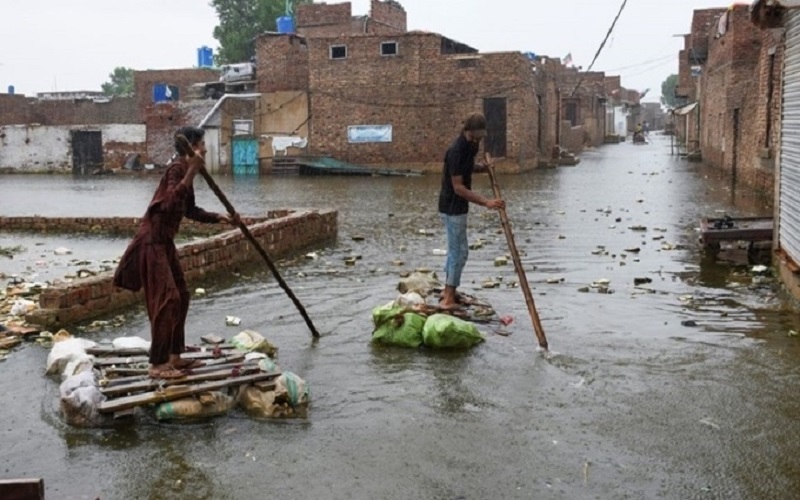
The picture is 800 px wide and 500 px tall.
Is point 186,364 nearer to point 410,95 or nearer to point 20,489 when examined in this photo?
point 20,489

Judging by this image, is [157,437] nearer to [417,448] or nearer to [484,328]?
[417,448]

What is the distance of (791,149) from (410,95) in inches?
969

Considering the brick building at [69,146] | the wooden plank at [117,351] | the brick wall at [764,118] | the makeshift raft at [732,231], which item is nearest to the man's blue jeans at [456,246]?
the wooden plank at [117,351]

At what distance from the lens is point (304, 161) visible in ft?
109

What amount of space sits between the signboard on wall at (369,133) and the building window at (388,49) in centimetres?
287

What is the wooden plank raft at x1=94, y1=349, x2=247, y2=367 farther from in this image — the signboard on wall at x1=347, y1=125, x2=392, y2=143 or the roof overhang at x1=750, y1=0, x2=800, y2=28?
the signboard on wall at x1=347, y1=125, x2=392, y2=143

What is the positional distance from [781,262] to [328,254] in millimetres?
5934

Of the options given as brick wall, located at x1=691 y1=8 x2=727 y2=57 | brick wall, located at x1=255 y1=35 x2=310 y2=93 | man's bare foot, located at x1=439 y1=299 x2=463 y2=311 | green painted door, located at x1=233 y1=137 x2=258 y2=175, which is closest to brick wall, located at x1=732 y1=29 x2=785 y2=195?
man's bare foot, located at x1=439 y1=299 x2=463 y2=311

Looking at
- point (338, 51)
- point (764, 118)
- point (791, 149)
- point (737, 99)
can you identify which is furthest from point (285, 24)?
point (791, 149)

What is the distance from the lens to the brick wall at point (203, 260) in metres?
7.50

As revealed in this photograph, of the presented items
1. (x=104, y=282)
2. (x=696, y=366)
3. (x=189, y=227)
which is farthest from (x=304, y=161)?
(x=696, y=366)

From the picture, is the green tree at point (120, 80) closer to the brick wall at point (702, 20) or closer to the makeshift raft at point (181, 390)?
the brick wall at point (702, 20)

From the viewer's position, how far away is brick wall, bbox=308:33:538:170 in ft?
105

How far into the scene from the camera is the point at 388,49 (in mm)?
33000
